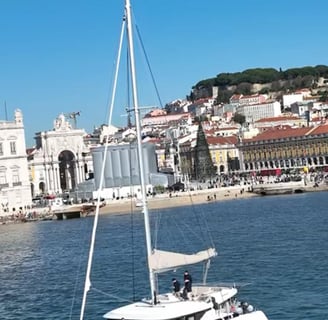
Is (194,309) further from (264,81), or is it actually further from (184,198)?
(264,81)

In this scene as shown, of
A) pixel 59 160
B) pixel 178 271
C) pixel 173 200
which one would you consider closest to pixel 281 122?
pixel 59 160

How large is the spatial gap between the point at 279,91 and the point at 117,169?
293 feet

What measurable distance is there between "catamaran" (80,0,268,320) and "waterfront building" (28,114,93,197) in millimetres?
72283

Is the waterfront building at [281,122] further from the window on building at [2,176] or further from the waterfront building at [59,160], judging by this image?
the window on building at [2,176]

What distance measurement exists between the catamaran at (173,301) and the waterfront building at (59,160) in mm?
72283

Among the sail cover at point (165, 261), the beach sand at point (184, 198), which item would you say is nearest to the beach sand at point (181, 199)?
the beach sand at point (184, 198)

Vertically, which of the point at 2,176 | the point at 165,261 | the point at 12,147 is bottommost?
the point at 165,261

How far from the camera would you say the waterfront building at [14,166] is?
71438 millimetres

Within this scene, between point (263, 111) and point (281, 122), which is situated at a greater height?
point (263, 111)

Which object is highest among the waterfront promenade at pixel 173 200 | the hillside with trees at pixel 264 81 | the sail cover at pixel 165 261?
the hillside with trees at pixel 264 81

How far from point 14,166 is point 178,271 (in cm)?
4922

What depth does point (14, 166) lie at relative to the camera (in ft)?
236

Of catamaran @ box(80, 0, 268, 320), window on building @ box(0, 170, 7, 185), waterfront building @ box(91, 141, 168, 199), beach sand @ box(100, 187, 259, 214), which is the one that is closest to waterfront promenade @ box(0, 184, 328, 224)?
beach sand @ box(100, 187, 259, 214)

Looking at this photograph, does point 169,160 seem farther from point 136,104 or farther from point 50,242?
point 136,104
